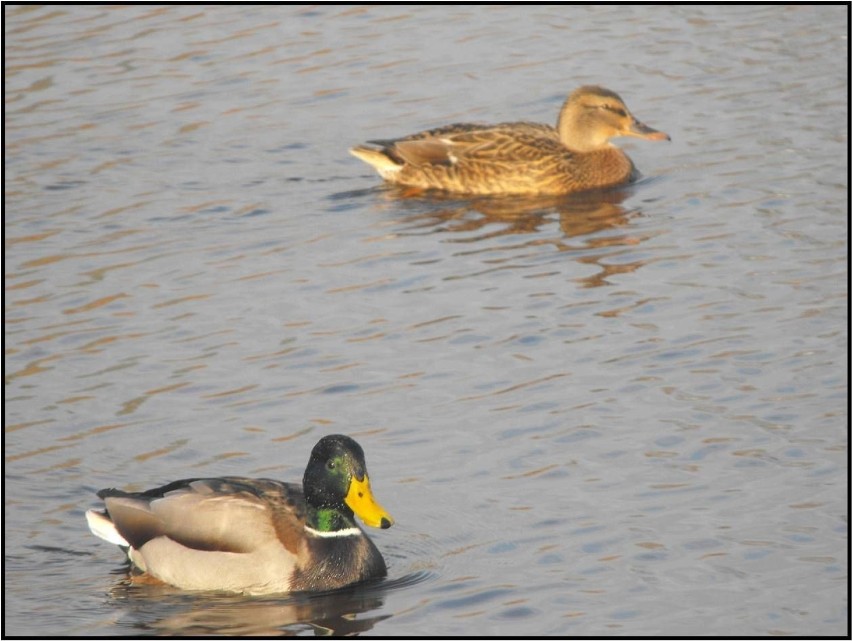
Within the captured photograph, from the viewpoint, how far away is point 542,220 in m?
15.2

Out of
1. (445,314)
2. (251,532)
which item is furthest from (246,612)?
(445,314)

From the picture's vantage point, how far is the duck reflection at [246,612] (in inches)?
336

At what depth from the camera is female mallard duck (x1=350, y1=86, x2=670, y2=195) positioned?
16047mm

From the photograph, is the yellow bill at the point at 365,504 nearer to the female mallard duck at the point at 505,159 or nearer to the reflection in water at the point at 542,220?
the reflection in water at the point at 542,220

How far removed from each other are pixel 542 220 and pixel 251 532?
6564 mm

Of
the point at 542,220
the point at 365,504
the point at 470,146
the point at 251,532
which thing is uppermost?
the point at 365,504

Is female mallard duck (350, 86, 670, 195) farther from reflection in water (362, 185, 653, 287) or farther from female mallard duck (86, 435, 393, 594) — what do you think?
female mallard duck (86, 435, 393, 594)

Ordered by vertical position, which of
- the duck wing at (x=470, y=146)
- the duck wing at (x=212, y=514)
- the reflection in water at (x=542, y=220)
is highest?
the duck wing at (x=212, y=514)

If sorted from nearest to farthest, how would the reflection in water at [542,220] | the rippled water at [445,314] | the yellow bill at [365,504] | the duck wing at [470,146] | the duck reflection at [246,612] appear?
the duck reflection at [246,612], the rippled water at [445,314], the yellow bill at [365,504], the reflection in water at [542,220], the duck wing at [470,146]

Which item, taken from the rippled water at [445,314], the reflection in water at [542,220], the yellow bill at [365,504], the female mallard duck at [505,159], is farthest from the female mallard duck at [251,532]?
the female mallard duck at [505,159]

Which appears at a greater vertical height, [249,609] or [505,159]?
[249,609]

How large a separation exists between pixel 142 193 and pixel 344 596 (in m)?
7.23

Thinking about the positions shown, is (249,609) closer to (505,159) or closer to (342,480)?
(342,480)

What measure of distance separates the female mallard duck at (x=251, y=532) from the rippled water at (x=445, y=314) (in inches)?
6.5
